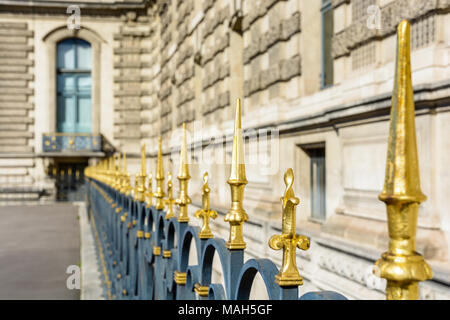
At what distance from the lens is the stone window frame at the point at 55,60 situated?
2192 centimetres

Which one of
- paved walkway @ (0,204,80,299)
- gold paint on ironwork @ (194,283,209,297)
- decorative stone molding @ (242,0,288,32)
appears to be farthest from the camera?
decorative stone molding @ (242,0,288,32)

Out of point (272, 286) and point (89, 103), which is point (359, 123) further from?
point (89, 103)

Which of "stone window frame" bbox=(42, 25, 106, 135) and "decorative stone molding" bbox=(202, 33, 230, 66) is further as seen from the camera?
"stone window frame" bbox=(42, 25, 106, 135)

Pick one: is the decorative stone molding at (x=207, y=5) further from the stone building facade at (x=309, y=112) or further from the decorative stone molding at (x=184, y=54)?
the decorative stone molding at (x=184, y=54)

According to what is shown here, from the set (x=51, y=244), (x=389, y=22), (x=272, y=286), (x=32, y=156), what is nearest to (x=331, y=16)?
(x=389, y=22)

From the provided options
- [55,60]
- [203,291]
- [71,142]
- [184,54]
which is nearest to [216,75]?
[184,54]

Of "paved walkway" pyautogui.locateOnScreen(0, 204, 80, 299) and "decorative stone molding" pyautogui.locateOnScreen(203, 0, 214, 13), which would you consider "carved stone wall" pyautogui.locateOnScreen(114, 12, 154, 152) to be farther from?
"paved walkway" pyautogui.locateOnScreen(0, 204, 80, 299)

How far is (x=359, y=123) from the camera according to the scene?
19.5 ft

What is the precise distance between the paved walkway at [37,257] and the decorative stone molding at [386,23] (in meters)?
4.67

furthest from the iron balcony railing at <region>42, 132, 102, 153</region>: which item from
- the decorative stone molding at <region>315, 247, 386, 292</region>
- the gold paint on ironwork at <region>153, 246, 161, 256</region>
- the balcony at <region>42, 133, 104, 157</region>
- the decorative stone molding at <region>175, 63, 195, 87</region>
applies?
the gold paint on ironwork at <region>153, 246, 161, 256</region>

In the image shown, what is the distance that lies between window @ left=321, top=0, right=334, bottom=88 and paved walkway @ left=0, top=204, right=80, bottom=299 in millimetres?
4949

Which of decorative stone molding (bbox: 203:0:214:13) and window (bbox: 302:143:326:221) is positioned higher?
decorative stone molding (bbox: 203:0:214:13)

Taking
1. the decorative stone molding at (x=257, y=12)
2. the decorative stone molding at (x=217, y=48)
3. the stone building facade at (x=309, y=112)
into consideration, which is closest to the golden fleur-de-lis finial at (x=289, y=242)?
the stone building facade at (x=309, y=112)

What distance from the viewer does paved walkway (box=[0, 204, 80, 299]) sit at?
5.54 meters
